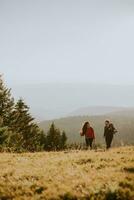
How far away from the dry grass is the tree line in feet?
105

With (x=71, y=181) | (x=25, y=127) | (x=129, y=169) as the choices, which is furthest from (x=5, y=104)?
(x=71, y=181)

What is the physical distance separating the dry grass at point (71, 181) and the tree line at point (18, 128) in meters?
31.9

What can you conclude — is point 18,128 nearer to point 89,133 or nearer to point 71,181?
point 89,133

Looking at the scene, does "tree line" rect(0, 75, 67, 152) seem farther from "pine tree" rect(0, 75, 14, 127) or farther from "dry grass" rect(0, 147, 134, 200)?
"dry grass" rect(0, 147, 134, 200)

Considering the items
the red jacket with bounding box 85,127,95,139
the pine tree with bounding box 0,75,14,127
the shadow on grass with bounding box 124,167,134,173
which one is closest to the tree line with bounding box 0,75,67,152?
the pine tree with bounding box 0,75,14,127

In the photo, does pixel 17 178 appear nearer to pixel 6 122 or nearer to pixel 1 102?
pixel 1 102

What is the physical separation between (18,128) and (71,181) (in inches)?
2635

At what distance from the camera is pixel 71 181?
13.8m

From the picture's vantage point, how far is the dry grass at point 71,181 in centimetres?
1217

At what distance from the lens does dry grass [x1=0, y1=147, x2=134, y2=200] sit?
1217cm

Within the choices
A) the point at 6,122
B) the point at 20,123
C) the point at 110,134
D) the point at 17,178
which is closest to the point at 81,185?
the point at 17,178

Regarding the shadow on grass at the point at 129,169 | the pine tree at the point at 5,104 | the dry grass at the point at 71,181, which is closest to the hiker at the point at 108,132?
the dry grass at the point at 71,181

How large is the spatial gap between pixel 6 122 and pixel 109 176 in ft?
195

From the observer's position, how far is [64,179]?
1424 cm
